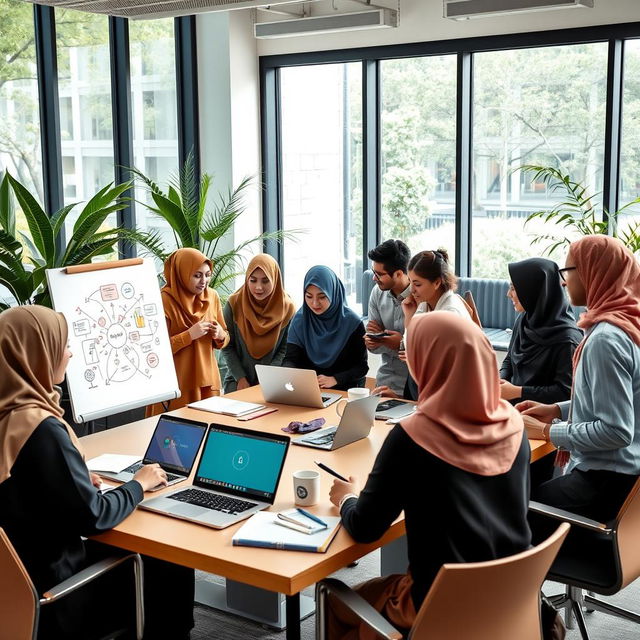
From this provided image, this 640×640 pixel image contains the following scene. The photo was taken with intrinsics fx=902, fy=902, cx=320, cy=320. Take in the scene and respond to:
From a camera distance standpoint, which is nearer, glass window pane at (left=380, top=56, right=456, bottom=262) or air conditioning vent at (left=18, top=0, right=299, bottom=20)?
air conditioning vent at (left=18, top=0, right=299, bottom=20)

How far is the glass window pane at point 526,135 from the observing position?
22.2ft

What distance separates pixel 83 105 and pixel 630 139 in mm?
4148

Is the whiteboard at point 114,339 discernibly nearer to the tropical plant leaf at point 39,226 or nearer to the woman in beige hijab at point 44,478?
the tropical plant leaf at point 39,226

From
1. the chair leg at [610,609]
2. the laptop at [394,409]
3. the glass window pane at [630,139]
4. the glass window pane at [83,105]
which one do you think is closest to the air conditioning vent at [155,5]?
the laptop at [394,409]

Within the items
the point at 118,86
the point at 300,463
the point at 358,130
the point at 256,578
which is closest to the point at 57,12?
the point at 118,86

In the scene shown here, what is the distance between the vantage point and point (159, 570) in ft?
10.3

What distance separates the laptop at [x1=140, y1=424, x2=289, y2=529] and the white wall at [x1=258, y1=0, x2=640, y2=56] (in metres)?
4.87

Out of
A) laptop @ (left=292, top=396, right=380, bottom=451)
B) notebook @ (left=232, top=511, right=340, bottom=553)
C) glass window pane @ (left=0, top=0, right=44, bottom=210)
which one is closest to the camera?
notebook @ (left=232, top=511, right=340, bottom=553)

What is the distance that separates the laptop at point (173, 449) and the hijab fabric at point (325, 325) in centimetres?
151

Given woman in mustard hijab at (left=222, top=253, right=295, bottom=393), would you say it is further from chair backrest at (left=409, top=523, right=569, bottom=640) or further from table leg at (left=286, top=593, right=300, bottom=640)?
chair backrest at (left=409, top=523, right=569, bottom=640)

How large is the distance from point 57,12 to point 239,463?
4927 mm

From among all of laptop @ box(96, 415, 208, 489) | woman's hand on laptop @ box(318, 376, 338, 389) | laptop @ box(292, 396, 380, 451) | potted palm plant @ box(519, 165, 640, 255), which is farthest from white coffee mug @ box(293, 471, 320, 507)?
potted palm plant @ box(519, 165, 640, 255)

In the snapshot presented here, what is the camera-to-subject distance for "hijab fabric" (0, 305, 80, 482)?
2541 mm

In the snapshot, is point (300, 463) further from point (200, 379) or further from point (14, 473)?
point (200, 379)
